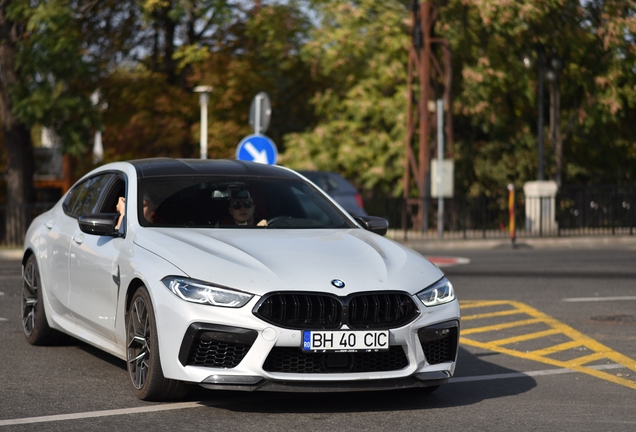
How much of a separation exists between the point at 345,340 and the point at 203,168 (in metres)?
2.32

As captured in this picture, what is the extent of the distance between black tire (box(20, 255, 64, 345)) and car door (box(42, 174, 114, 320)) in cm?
25

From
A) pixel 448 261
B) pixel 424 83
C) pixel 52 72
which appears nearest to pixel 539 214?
pixel 424 83

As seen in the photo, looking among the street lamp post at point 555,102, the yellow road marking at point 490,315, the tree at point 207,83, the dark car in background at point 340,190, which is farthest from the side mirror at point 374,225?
the tree at point 207,83

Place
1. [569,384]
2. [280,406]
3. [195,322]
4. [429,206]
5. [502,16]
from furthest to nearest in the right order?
[502,16], [429,206], [569,384], [280,406], [195,322]

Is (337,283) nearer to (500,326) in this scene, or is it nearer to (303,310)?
(303,310)

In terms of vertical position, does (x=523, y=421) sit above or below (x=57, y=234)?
below

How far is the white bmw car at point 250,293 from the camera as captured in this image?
20.8ft

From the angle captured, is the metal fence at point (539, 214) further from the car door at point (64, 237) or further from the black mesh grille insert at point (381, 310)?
the black mesh grille insert at point (381, 310)

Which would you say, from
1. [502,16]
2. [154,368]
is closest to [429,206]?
[502,16]

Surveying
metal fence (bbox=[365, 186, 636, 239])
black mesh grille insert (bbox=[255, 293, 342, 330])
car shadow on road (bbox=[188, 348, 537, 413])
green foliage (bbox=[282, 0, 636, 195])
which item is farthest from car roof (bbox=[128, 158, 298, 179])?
green foliage (bbox=[282, 0, 636, 195])

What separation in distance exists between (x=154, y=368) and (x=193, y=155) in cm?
3713

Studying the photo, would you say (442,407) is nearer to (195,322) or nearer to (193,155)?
(195,322)

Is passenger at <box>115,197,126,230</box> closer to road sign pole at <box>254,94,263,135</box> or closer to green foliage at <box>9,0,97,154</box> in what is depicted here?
road sign pole at <box>254,94,263,135</box>

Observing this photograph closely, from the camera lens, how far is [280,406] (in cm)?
678
